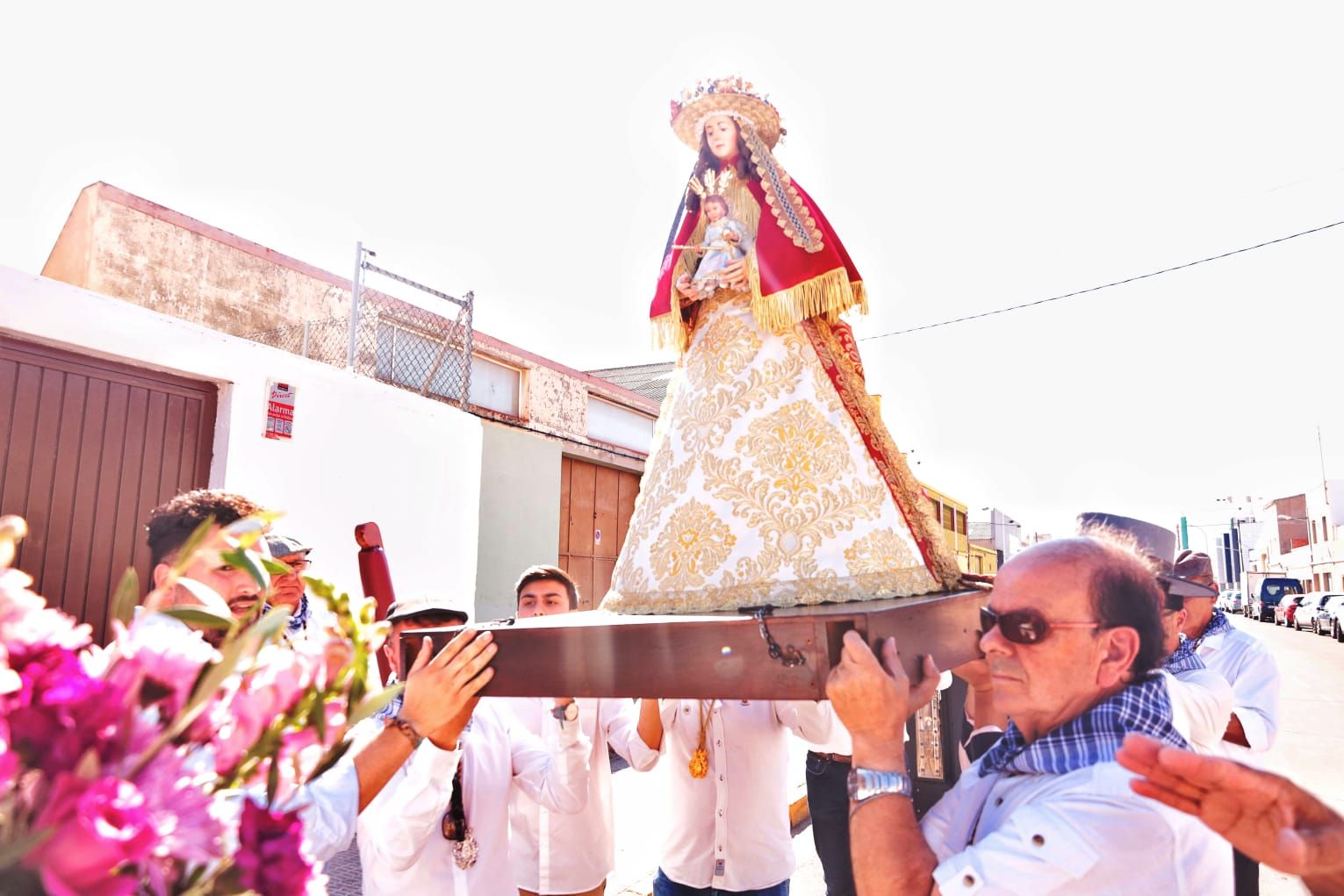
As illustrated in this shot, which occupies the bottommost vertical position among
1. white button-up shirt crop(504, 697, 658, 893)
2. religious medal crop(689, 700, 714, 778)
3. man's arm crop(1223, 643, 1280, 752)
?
white button-up shirt crop(504, 697, 658, 893)

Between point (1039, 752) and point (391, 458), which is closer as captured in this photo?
point (1039, 752)

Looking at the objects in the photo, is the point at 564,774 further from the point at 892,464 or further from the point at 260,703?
the point at 260,703

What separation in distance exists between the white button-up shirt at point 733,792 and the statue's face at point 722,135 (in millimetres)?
1900

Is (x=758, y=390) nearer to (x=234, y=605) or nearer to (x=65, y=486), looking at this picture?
(x=234, y=605)

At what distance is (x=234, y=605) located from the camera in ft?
8.10

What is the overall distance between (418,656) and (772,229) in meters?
1.67

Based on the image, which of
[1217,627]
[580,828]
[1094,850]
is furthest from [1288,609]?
[1094,850]

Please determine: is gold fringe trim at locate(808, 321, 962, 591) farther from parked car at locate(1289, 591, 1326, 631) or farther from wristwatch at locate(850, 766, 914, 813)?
parked car at locate(1289, 591, 1326, 631)

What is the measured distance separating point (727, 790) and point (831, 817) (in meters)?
0.77

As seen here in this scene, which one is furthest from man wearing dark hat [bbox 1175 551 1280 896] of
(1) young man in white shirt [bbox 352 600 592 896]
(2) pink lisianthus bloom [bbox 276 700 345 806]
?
(2) pink lisianthus bloom [bbox 276 700 345 806]

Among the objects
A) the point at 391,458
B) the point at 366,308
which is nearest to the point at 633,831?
the point at 391,458

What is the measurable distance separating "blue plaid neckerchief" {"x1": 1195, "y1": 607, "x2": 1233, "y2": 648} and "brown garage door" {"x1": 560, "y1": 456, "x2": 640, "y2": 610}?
351 inches

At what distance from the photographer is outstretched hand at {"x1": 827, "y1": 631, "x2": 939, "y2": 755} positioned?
1.52m

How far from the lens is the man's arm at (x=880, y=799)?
1.50 metres
